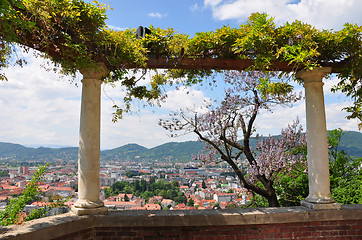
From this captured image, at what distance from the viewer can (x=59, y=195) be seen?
468cm

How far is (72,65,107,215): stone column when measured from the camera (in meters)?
3.65

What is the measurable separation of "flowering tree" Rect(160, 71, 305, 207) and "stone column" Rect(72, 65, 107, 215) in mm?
2949

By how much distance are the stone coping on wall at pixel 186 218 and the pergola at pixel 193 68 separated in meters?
0.14

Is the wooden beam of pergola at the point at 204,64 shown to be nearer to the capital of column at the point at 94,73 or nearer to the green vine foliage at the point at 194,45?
the green vine foliage at the point at 194,45

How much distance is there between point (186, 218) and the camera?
373 centimetres

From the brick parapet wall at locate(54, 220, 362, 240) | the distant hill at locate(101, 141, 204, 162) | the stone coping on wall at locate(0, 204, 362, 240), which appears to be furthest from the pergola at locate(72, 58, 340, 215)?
the distant hill at locate(101, 141, 204, 162)

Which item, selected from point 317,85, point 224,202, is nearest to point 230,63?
point 317,85

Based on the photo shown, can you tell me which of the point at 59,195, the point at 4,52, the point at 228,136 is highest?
the point at 4,52

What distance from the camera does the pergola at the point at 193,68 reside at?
3682mm

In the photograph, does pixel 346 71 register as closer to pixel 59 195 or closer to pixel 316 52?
pixel 316 52

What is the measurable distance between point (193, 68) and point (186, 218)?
7.39 feet

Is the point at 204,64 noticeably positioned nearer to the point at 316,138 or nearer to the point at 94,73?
the point at 94,73

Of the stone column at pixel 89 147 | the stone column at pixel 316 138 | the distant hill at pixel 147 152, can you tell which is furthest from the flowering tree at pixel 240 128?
the distant hill at pixel 147 152

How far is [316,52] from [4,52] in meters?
3.78
